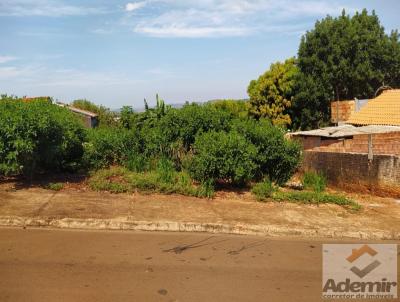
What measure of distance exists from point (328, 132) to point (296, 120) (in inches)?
627

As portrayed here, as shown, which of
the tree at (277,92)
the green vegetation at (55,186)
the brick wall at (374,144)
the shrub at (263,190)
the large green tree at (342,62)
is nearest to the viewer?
the green vegetation at (55,186)

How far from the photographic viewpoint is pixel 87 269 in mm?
A: 4676

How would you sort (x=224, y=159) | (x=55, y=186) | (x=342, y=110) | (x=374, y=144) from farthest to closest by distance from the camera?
(x=342, y=110) < (x=374, y=144) < (x=224, y=159) < (x=55, y=186)

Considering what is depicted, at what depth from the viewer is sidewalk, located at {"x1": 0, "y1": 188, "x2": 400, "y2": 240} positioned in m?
6.32

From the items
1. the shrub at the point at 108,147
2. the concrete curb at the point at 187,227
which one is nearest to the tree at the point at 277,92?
the shrub at the point at 108,147

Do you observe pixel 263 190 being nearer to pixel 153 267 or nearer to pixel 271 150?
pixel 271 150

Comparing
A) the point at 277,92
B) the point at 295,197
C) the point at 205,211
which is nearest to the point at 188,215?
the point at 205,211

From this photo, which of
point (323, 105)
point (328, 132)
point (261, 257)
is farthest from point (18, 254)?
point (323, 105)

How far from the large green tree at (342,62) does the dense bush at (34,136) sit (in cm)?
2445

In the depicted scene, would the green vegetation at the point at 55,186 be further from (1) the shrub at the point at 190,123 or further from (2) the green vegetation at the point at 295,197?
(2) the green vegetation at the point at 295,197

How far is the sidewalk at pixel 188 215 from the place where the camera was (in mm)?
6324

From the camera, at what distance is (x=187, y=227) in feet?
20.9

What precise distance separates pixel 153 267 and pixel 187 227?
5.19ft

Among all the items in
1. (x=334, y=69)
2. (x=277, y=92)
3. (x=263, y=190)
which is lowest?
(x=263, y=190)
